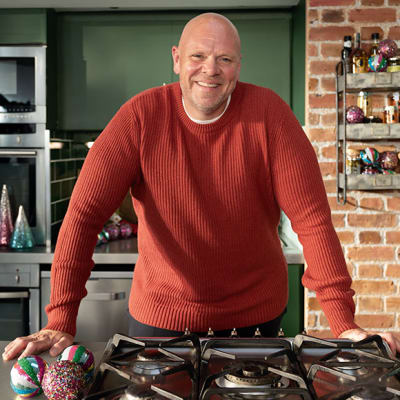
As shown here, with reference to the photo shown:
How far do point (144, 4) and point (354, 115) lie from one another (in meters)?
1.21

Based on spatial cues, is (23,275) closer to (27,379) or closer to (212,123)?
(212,123)

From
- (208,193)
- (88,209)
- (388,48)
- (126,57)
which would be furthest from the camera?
(126,57)

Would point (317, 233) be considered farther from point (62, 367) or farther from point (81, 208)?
point (62, 367)

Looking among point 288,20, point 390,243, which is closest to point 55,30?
point 288,20

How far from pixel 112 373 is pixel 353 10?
2.14 m

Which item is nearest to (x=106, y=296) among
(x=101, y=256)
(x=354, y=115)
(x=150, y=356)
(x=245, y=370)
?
(x=101, y=256)

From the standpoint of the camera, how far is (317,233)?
1.31m

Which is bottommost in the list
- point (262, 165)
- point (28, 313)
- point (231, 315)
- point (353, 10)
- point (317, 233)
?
point (28, 313)

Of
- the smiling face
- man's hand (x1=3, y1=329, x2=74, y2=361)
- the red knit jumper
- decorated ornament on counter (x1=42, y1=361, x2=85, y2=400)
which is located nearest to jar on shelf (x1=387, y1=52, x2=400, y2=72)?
the red knit jumper

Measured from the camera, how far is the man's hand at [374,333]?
105 centimetres

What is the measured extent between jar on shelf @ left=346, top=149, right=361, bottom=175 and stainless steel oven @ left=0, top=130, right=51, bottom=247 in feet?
4.86

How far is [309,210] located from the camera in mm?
1342

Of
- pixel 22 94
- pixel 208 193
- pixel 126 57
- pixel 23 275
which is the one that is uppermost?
pixel 126 57

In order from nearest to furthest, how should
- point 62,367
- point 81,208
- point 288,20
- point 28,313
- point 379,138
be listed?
point 62,367 < point 81,208 < point 379,138 < point 28,313 < point 288,20
